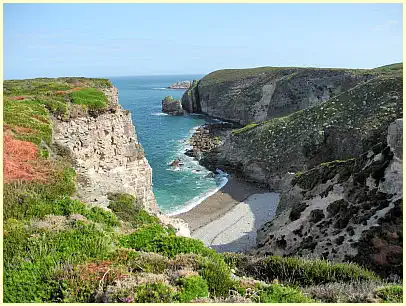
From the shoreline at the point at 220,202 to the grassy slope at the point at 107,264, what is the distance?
27084 mm

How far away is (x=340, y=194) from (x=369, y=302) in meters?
21.0

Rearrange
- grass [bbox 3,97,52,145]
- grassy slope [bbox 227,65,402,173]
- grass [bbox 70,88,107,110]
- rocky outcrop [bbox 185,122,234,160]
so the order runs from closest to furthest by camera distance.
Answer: grass [bbox 3,97,52,145]
grass [bbox 70,88,107,110]
grassy slope [bbox 227,65,402,173]
rocky outcrop [bbox 185,122,234,160]

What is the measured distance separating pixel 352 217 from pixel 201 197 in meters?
28.5

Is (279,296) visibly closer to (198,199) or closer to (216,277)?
(216,277)

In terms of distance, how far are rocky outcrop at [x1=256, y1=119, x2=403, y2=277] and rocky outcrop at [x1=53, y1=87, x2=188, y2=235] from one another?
29.6ft

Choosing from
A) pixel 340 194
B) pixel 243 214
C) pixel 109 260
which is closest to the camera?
pixel 109 260

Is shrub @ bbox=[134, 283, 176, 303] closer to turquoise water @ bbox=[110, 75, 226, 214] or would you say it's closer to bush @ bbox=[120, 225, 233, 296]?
bush @ bbox=[120, 225, 233, 296]

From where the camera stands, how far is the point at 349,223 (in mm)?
26094

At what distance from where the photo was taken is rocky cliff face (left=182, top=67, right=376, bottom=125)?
10181 centimetres

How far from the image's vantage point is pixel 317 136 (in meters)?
59.2

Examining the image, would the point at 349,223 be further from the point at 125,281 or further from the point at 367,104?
the point at 367,104

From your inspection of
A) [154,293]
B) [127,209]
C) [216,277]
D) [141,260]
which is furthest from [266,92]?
[154,293]

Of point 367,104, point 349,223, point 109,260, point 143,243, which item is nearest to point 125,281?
point 109,260

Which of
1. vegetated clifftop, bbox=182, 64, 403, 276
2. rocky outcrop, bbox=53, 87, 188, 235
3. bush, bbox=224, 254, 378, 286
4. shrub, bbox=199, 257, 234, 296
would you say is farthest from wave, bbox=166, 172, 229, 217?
shrub, bbox=199, 257, 234, 296
